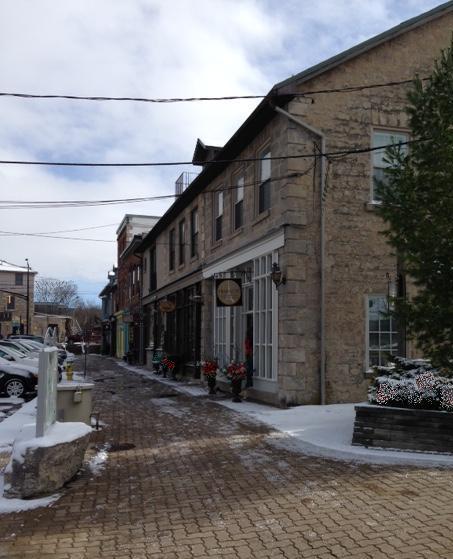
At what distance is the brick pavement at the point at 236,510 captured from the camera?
4781mm

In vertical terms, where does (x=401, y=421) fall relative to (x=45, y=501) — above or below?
above

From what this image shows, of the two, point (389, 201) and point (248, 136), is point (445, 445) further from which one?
point (248, 136)

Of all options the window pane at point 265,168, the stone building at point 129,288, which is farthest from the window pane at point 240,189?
the stone building at point 129,288

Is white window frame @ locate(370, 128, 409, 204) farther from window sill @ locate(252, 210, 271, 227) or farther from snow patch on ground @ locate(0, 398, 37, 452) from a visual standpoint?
snow patch on ground @ locate(0, 398, 37, 452)

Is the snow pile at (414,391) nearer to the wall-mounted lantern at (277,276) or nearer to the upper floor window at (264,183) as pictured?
the wall-mounted lantern at (277,276)

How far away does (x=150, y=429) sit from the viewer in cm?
1026

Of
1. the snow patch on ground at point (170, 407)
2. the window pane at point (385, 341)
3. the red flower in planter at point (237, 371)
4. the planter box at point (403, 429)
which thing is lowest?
the snow patch on ground at point (170, 407)

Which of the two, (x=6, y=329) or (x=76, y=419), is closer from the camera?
(x=76, y=419)

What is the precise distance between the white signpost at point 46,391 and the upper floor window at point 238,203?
9.39 meters

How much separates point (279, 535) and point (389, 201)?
16.9 feet

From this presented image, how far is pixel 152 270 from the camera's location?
30.7 meters

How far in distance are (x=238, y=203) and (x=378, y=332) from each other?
5.54 m

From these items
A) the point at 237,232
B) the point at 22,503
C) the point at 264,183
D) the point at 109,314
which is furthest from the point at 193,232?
the point at 109,314

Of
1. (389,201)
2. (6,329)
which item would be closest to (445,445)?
(389,201)
